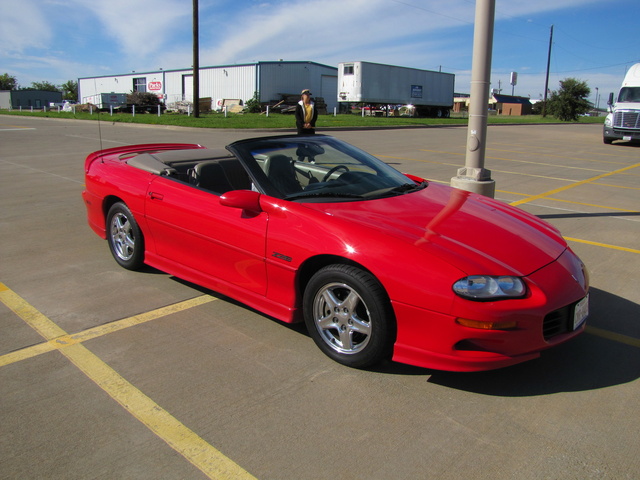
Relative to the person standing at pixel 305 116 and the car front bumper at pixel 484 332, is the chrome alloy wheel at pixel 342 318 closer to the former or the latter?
the car front bumper at pixel 484 332

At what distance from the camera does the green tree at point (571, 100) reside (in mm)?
55781

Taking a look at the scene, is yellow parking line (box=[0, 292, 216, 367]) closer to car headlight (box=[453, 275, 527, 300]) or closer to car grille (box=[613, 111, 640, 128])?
car headlight (box=[453, 275, 527, 300])

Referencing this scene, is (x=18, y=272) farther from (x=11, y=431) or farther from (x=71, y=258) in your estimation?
(x=11, y=431)

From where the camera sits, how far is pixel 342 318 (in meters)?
3.23

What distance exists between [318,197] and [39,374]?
2055 millimetres

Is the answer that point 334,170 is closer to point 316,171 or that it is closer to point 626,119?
point 316,171

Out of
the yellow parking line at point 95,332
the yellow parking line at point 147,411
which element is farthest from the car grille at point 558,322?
the yellow parking line at point 95,332

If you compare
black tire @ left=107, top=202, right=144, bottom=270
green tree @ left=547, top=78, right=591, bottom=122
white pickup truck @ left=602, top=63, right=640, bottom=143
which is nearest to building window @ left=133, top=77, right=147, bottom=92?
green tree @ left=547, top=78, right=591, bottom=122

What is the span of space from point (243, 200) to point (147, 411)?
4.82 feet

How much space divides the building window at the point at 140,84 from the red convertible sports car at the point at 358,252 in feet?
205

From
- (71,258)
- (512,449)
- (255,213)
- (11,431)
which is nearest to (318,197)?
(255,213)

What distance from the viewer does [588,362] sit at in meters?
3.41

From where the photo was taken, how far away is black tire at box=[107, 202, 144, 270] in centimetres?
467

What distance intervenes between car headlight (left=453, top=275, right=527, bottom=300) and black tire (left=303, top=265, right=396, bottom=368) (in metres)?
0.44
